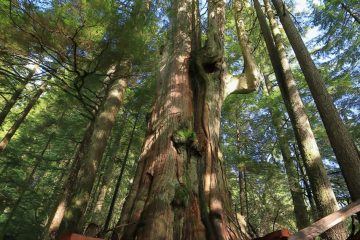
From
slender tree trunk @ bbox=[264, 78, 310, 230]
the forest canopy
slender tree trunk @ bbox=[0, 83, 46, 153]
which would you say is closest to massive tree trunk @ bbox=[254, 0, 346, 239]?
the forest canopy

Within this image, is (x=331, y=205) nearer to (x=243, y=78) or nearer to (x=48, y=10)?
(x=243, y=78)

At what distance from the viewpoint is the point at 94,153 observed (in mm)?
7410

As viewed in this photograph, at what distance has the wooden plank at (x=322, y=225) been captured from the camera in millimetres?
2594

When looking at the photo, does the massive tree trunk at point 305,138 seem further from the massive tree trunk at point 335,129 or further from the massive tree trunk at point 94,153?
the massive tree trunk at point 94,153

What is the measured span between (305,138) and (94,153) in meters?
4.99

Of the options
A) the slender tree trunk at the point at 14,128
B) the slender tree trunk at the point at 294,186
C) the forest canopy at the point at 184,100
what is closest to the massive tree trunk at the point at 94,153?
the forest canopy at the point at 184,100

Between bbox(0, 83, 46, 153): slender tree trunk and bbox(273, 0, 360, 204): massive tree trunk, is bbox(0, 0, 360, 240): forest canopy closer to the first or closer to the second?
bbox(273, 0, 360, 204): massive tree trunk

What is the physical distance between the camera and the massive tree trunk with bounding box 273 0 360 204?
215 inches

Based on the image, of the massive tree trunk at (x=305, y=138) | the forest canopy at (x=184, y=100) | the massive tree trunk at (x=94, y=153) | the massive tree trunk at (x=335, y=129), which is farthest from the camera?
the massive tree trunk at (x=94, y=153)

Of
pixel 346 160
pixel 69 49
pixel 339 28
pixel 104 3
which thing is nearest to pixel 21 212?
pixel 69 49

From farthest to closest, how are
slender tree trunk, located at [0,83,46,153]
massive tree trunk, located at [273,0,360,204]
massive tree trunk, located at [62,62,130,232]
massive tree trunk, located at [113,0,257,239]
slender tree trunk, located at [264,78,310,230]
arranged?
slender tree trunk, located at [0,83,46,153], slender tree trunk, located at [264,78,310,230], massive tree trunk, located at [62,62,130,232], massive tree trunk, located at [273,0,360,204], massive tree trunk, located at [113,0,257,239]

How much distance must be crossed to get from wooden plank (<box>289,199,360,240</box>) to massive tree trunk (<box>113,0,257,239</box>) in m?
0.64

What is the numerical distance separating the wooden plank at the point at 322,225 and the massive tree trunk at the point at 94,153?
4.76 metres

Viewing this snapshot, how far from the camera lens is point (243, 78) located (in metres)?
5.61
